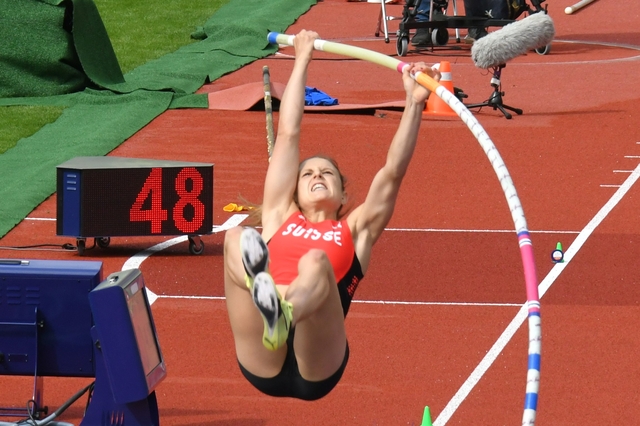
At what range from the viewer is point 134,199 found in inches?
361

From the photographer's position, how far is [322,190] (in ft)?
17.5

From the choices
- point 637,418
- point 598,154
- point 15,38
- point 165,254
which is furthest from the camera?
point 15,38

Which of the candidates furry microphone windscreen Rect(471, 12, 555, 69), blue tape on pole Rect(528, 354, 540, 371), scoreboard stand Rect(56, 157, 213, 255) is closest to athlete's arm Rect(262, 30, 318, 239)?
blue tape on pole Rect(528, 354, 540, 371)

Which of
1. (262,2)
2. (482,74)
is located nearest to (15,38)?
(482,74)

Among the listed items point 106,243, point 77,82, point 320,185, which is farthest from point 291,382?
point 77,82

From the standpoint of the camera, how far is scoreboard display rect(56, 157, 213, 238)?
9078 millimetres

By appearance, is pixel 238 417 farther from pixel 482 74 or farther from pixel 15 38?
pixel 482 74

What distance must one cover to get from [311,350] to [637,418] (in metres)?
2.32

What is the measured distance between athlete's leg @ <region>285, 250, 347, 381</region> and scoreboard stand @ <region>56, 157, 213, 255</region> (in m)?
4.27

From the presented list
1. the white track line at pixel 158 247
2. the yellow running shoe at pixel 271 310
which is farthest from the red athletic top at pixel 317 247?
the white track line at pixel 158 247

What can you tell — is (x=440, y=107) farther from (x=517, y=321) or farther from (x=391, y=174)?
(x=391, y=174)

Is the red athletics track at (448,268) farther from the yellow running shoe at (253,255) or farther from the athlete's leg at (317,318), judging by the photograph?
the yellow running shoe at (253,255)

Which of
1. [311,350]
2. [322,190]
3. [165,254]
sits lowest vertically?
[165,254]

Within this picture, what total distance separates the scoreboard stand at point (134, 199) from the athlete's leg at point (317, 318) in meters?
4.27
